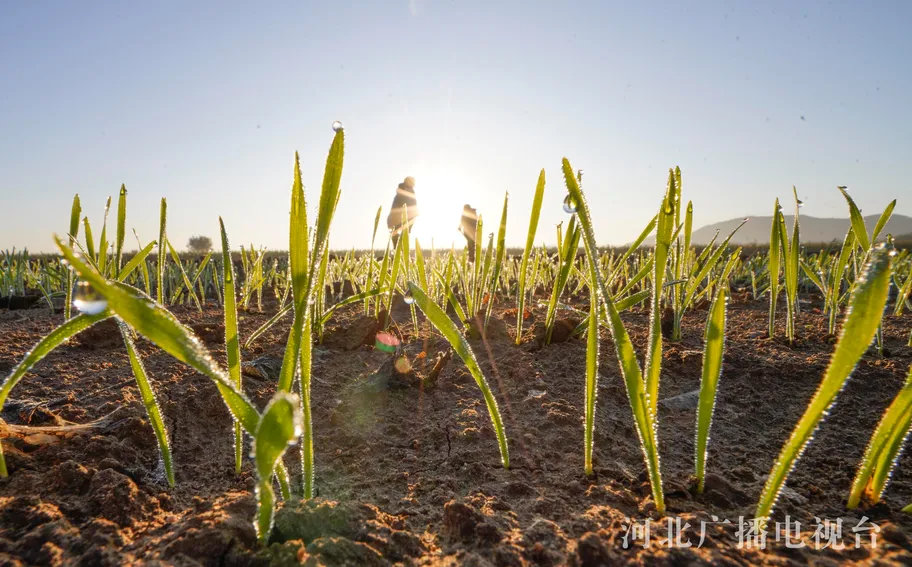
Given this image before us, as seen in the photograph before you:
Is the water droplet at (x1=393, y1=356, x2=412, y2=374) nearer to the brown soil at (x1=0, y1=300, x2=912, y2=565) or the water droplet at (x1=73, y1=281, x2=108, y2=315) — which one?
the brown soil at (x1=0, y1=300, x2=912, y2=565)

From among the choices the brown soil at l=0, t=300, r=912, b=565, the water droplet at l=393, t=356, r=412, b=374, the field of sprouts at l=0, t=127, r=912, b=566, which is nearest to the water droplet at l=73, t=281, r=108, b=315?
the field of sprouts at l=0, t=127, r=912, b=566

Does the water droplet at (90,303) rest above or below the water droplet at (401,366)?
above

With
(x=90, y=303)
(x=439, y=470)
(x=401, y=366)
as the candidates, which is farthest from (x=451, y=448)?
(x=90, y=303)

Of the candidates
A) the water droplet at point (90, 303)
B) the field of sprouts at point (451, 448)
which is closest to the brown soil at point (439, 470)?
the field of sprouts at point (451, 448)

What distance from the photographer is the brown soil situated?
22.4 inches

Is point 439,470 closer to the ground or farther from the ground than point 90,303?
closer to the ground

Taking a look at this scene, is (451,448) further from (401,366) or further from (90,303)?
(90,303)

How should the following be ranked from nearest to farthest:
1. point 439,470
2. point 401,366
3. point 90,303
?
point 90,303 → point 439,470 → point 401,366

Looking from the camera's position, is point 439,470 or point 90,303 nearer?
point 90,303

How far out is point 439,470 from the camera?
2.81 feet

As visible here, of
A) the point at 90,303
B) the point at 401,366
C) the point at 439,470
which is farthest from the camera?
the point at 401,366

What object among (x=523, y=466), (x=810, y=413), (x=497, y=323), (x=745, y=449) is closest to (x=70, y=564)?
(x=523, y=466)

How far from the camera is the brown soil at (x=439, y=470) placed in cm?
57

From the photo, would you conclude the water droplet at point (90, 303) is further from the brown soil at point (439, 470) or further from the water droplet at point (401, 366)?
the water droplet at point (401, 366)
